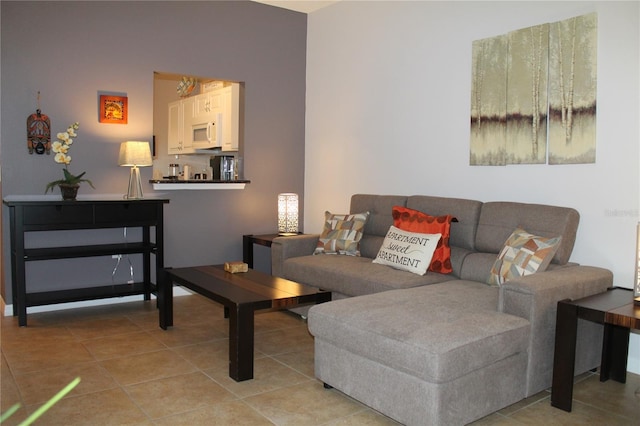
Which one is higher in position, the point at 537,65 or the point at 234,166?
the point at 537,65

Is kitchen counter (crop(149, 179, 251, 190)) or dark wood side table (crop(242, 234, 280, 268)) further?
dark wood side table (crop(242, 234, 280, 268))

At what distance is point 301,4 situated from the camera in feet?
17.2

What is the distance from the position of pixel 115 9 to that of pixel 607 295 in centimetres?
407

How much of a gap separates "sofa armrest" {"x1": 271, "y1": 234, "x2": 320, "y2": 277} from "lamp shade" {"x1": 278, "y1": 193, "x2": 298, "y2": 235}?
2.42 feet

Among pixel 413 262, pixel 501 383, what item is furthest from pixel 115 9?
pixel 501 383

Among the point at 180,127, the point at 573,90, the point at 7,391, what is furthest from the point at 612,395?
the point at 180,127

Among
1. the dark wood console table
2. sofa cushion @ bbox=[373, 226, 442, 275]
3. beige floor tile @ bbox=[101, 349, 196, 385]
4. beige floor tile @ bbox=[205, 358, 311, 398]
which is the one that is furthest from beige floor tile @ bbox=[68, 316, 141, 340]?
sofa cushion @ bbox=[373, 226, 442, 275]

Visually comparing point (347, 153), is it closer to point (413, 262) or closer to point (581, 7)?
point (413, 262)

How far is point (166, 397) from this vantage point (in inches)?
107

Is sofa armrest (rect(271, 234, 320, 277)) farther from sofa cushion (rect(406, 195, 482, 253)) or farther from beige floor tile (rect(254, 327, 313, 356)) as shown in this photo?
sofa cushion (rect(406, 195, 482, 253))

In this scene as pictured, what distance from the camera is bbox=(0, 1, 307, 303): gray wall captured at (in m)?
4.12

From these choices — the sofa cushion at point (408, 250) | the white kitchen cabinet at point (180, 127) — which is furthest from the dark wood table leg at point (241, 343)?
the white kitchen cabinet at point (180, 127)

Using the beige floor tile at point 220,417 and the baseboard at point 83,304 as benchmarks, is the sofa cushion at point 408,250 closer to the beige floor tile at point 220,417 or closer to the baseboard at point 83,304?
the beige floor tile at point 220,417

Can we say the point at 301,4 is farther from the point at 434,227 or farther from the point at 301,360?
the point at 301,360
